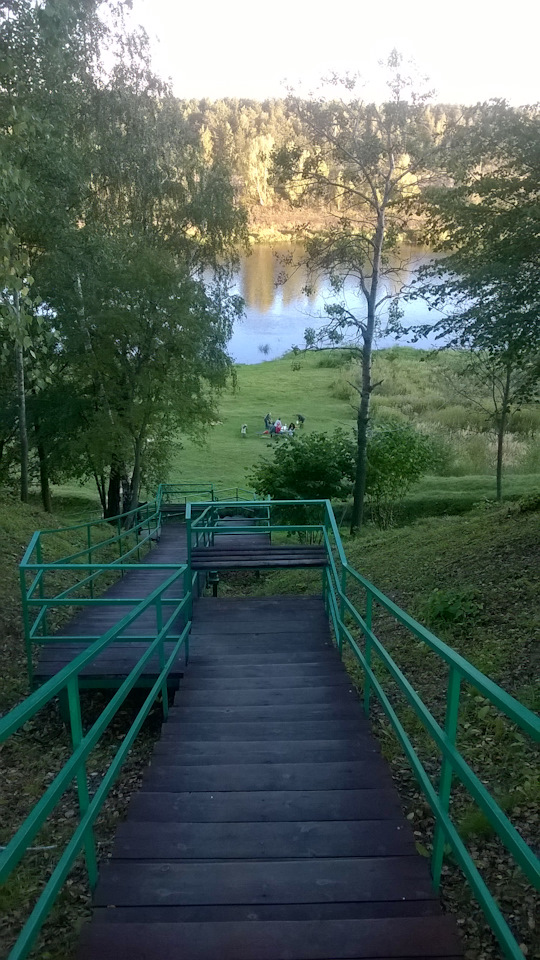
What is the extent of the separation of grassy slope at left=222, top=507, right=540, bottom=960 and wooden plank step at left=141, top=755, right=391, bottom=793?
0.44 m

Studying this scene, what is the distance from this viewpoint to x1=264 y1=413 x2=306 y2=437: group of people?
30141 millimetres

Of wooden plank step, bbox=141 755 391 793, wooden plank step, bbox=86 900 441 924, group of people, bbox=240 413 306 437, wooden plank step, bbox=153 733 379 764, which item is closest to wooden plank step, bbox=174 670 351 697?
wooden plank step, bbox=153 733 379 764

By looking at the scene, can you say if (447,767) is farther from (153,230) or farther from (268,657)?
(153,230)

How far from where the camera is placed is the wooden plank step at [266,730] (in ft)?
13.5

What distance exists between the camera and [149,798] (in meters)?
3.21

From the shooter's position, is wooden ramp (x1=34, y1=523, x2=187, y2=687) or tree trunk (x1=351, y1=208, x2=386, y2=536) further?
tree trunk (x1=351, y1=208, x2=386, y2=536)

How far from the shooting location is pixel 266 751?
3.85 metres

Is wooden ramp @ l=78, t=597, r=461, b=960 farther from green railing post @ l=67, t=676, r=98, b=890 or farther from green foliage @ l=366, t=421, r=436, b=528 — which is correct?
green foliage @ l=366, t=421, r=436, b=528

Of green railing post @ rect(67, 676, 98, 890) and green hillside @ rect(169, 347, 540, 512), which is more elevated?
green hillside @ rect(169, 347, 540, 512)

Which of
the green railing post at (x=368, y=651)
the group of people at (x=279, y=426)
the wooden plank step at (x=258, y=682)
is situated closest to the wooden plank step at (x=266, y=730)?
the green railing post at (x=368, y=651)

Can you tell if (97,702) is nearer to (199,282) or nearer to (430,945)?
(430,945)

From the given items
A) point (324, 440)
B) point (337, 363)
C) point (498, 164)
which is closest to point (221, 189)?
point (337, 363)

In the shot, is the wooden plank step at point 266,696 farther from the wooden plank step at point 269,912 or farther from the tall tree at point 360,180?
the tall tree at point 360,180

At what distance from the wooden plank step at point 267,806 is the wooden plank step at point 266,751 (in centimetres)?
45
